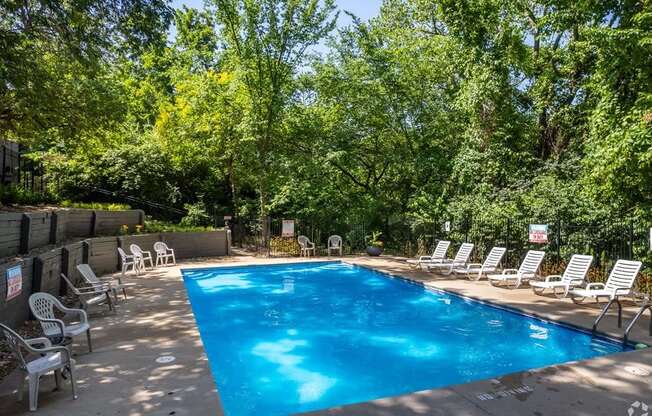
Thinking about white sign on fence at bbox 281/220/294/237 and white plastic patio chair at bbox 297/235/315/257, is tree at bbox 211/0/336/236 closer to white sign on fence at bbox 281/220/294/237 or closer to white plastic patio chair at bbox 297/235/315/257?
white sign on fence at bbox 281/220/294/237

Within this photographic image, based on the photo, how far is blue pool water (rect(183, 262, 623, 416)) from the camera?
5152 mm

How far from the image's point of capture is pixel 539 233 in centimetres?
1036

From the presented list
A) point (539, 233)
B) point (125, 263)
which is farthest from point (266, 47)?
point (539, 233)

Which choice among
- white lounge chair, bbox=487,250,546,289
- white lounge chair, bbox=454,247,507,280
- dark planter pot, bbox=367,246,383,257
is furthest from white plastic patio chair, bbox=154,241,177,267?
white lounge chair, bbox=487,250,546,289

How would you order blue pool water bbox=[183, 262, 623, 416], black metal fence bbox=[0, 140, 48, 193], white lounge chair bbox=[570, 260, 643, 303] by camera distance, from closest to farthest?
blue pool water bbox=[183, 262, 623, 416] < white lounge chair bbox=[570, 260, 643, 303] < black metal fence bbox=[0, 140, 48, 193]

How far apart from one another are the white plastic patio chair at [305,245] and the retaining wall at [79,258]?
2.79m

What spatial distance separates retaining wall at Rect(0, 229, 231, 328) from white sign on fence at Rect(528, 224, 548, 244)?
34.3ft

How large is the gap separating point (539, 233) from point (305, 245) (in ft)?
27.4

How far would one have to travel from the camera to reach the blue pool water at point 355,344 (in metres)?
5.15

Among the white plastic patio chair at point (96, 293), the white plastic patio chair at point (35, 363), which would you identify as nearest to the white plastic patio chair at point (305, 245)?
the white plastic patio chair at point (96, 293)

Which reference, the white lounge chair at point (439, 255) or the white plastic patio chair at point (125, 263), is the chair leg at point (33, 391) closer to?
the white plastic patio chair at point (125, 263)

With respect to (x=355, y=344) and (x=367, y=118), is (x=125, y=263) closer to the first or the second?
(x=355, y=344)

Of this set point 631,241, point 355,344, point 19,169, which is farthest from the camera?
point 19,169

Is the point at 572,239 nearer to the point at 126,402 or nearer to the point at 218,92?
the point at 126,402
